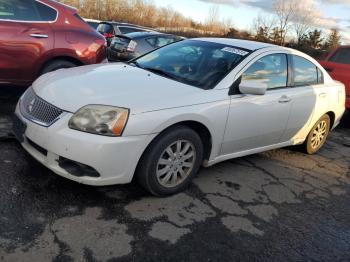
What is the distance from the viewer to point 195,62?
468 centimetres

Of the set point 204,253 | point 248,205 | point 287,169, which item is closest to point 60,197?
point 204,253

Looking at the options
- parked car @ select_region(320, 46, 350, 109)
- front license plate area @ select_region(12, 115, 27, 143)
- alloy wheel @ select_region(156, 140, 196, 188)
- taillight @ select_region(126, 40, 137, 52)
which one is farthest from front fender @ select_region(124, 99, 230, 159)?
taillight @ select_region(126, 40, 137, 52)

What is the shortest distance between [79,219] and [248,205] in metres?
1.67

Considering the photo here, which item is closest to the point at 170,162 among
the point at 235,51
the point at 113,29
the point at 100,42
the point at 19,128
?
the point at 19,128

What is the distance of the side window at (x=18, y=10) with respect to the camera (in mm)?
5625

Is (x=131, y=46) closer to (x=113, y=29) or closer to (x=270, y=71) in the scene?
(x=113, y=29)

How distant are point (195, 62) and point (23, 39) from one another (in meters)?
2.49

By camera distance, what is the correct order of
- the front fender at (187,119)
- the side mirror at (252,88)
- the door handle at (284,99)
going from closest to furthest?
the front fender at (187,119) < the side mirror at (252,88) < the door handle at (284,99)

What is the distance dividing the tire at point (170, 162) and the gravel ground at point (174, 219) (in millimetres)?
138

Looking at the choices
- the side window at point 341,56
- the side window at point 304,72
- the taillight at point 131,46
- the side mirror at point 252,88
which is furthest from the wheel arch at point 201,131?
the taillight at point 131,46

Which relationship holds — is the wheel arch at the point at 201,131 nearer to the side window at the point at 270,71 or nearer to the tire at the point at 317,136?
the side window at the point at 270,71

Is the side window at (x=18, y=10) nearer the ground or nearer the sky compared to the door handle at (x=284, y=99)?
nearer the sky

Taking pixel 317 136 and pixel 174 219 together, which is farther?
pixel 317 136

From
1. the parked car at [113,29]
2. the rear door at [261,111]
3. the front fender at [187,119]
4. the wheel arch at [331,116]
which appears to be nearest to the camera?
the front fender at [187,119]
